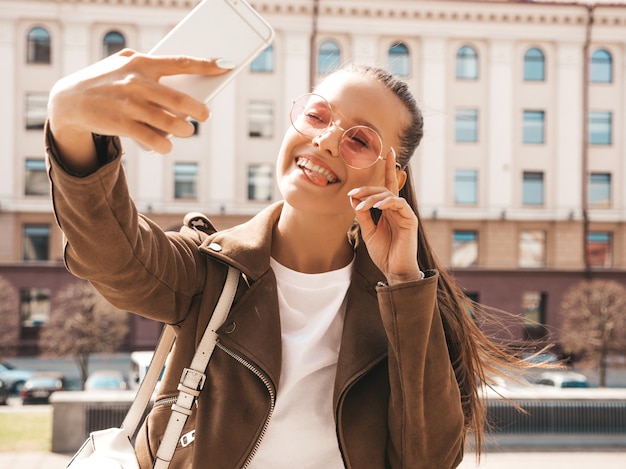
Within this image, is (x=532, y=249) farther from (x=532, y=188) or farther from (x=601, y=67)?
(x=601, y=67)

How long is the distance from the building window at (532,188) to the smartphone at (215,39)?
26.8 metres

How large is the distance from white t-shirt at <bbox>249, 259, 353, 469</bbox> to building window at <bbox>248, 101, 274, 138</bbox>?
24.5m

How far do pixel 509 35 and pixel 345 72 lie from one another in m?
27.0

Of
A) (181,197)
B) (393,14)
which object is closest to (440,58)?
(393,14)

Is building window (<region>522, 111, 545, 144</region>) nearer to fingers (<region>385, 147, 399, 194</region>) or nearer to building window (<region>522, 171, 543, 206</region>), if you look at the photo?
building window (<region>522, 171, 543, 206</region>)

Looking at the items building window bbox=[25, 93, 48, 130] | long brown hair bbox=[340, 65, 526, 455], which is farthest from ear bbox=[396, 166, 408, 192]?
building window bbox=[25, 93, 48, 130]

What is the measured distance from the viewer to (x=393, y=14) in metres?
26.6

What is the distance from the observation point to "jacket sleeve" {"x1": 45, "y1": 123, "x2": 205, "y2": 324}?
1317 mm

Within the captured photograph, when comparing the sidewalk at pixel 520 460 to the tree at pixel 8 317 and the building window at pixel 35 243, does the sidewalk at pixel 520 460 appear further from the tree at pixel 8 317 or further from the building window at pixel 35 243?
the building window at pixel 35 243

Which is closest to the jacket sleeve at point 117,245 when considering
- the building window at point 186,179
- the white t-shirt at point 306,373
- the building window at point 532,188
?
the white t-shirt at point 306,373

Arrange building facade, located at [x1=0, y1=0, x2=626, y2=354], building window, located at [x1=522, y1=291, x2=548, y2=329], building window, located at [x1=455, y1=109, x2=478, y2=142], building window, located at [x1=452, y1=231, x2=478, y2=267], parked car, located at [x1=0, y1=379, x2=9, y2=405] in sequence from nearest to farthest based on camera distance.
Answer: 1. parked car, located at [x1=0, y1=379, x2=9, y2=405]
2. building facade, located at [x1=0, y1=0, x2=626, y2=354]
3. building window, located at [x1=522, y1=291, x2=548, y2=329]
4. building window, located at [x1=455, y1=109, x2=478, y2=142]
5. building window, located at [x1=452, y1=231, x2=478, y2=267]

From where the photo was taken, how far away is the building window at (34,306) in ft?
82.2

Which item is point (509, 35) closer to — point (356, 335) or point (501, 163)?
point (501, 163)

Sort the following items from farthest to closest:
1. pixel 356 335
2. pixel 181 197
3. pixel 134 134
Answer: pixel 181 197
pixel 356 335
pixel 134 134
